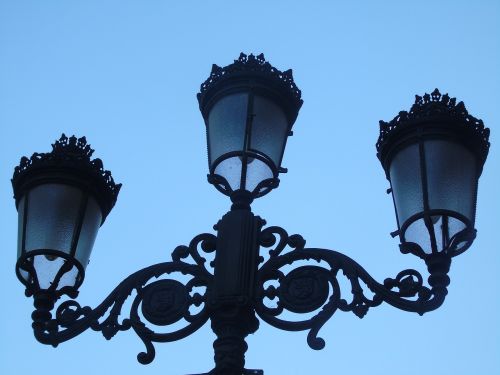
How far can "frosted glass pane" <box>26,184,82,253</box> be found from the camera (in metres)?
4.79

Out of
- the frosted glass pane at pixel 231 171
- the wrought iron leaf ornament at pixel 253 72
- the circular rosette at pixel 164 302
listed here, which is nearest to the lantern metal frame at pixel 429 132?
the wrought iron leaf ornament at pixel 253 72

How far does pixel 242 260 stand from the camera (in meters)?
4.46

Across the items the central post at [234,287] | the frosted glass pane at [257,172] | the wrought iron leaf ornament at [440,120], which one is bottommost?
the central post at [234,287]

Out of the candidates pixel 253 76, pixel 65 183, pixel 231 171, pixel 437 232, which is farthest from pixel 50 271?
pixel 437 232

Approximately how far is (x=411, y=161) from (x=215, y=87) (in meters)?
1.27

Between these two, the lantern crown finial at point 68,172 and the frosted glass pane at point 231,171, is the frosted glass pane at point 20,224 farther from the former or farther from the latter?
the frosted glass pane at point 231,171

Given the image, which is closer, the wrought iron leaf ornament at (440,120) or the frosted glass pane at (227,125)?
the wrought iron leaf ornament at (440,120)

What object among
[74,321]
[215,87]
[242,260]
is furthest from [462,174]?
[74,321]

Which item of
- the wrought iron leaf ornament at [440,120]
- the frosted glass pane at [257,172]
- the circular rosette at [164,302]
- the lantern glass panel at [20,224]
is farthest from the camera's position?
the frosted glass pane at [257,172]

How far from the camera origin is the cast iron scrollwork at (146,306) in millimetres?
4508

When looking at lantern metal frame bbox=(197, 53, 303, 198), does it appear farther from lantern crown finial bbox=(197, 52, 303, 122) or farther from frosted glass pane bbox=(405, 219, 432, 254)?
frosted glass pane bbox=(405, 219, 432, 254)

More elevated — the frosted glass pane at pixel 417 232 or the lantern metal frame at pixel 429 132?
the lantern metal frame at pixel 429 132

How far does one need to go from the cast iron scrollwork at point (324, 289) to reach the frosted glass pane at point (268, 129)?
2.02 ft

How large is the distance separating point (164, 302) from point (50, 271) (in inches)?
28.9
